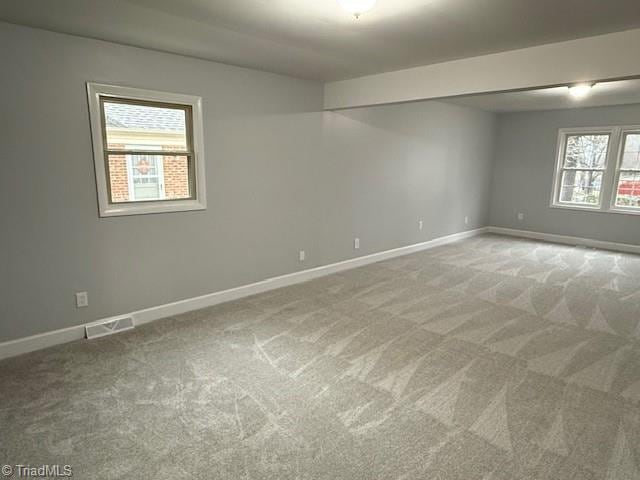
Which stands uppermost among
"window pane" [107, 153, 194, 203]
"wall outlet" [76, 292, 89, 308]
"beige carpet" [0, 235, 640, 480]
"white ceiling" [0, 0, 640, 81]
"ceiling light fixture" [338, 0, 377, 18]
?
"white ceiling" [0, 0, 640, 81]

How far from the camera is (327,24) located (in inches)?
104

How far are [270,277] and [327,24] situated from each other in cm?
281

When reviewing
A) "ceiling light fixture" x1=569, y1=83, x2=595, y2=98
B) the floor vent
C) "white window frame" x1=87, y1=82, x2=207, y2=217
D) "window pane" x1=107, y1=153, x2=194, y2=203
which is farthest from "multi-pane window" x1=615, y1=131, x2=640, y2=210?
the floor vent

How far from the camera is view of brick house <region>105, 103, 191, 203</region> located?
328 cm

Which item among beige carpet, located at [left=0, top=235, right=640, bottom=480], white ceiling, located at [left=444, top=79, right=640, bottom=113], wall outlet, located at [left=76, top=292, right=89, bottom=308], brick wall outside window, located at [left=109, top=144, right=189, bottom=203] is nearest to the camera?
beige carpet, located at [left=0, top=235, right=640, bottom=480]

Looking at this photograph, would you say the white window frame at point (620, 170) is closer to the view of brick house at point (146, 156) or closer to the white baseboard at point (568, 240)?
the white baseboard at point (568, 240)

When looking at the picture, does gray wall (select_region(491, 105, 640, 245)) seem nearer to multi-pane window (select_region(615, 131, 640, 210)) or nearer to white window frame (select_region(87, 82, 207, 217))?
multi-pane window (select_region(615, 131, 640, 210))

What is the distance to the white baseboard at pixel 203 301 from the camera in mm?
2975

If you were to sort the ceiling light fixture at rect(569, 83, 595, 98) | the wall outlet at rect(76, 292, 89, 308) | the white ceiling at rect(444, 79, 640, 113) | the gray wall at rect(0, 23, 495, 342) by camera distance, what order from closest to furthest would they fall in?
the gray wall at rect(0, 23, 495, 342)
the wall outlet at rect(76, 292, 89, 308)
the ceiling light fixture at rect(569, 83, 595, 98)
the white ceiling at rect(444, 79, 640, 113)

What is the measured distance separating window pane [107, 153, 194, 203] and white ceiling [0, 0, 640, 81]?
0.96 m

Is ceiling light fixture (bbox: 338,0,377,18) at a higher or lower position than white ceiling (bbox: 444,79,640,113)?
A: lower

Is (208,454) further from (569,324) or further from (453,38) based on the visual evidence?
(569,324)

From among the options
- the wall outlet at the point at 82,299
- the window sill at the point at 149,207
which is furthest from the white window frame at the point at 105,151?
the wall outlet at the point at 82,299

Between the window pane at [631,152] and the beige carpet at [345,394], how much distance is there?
3.68 meters
